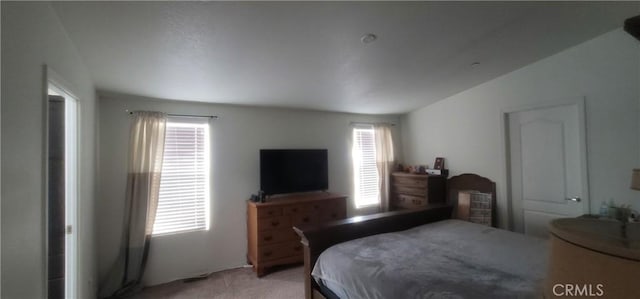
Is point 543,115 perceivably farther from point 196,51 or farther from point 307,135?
point 196,51

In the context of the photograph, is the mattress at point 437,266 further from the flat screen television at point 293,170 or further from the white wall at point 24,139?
the flat screen television at point 293,170

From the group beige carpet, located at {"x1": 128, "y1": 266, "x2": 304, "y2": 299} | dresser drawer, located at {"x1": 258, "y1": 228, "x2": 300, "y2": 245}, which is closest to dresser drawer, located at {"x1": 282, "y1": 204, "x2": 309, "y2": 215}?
dresser drawer, located at {"x1": 258, "y1": 228, "x2": 300, "y2": 245}

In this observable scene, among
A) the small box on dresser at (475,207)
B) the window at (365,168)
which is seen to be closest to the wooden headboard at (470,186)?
the small box on dresser at (475,207)

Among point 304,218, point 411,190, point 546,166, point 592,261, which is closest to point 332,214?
point 304,218

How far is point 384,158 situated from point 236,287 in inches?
118

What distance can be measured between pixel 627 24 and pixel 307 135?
3.26 metres

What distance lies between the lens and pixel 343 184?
4.34 m

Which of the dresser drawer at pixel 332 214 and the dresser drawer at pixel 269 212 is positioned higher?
the dresser drawer at pixel 269 212

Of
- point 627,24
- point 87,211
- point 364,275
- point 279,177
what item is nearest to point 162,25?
point 87,211

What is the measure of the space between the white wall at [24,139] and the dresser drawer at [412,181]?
13.0 ft

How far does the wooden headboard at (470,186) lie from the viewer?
3.47 m

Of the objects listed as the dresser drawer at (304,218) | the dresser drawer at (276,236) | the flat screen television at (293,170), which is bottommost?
the dresser drawer at (276,236)

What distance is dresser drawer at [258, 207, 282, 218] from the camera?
317cm

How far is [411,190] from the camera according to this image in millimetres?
4191
